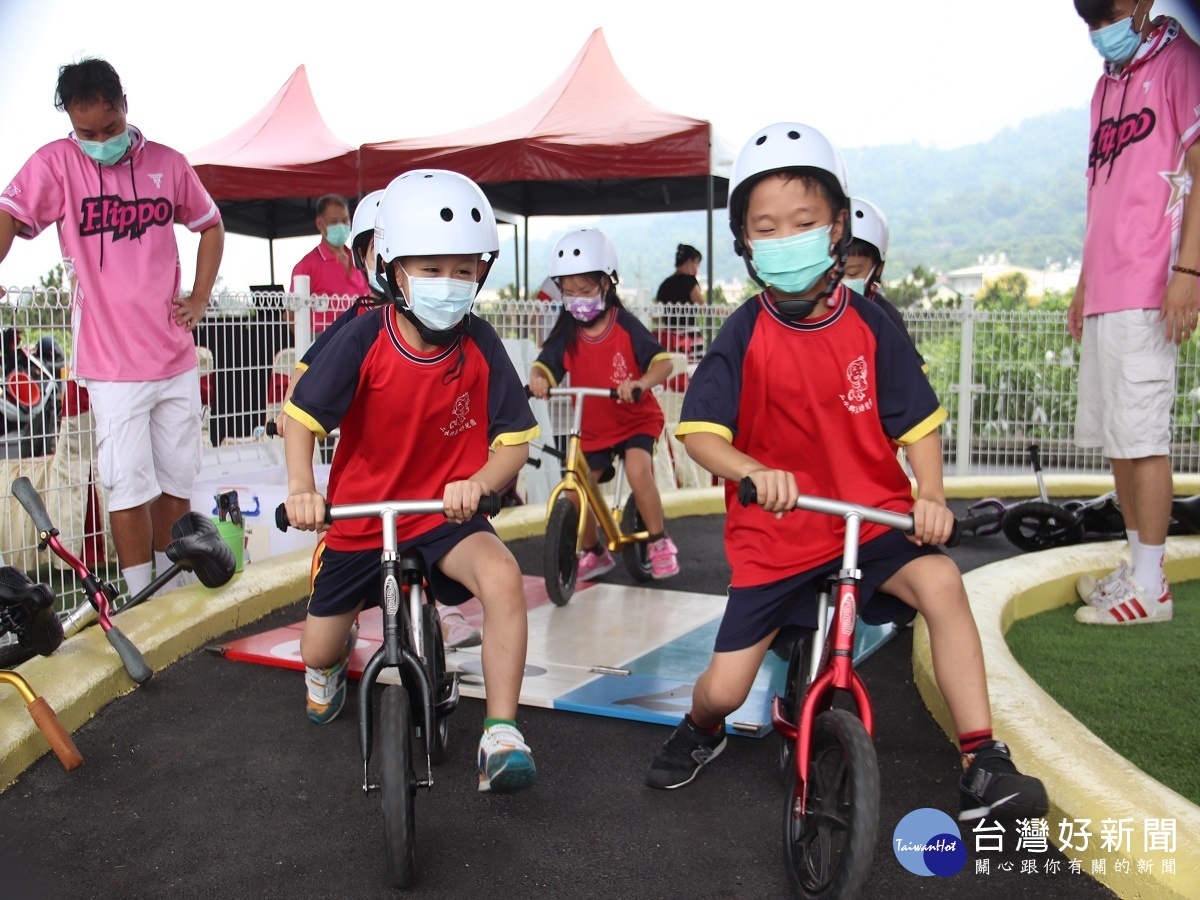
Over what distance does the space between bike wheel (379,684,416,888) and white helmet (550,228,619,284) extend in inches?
135

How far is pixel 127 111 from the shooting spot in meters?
4.93

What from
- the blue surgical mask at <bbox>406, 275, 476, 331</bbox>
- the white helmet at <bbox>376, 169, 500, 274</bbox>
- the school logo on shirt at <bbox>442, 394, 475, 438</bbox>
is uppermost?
the white helmet at <bbox>376, 169, 500, 274</bbox>

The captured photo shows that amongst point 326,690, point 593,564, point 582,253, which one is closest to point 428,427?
point 326,690

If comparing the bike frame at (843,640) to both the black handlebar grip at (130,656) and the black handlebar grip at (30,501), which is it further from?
the black handlebar grip at (30,501)

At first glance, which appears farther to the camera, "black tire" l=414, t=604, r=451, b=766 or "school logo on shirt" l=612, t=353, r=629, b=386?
"school logo on shirt" l=612, t=353, r=629, b=386

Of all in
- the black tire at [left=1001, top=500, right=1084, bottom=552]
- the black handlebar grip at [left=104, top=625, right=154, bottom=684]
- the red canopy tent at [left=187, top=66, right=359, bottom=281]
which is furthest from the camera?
the red canopy tent at [left=187, top=66, right=359, bottom=281]

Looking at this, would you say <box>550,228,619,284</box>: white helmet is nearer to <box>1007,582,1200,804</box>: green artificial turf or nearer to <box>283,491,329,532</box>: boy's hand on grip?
<box>1007,582,1200,804</box>: green artificial turf

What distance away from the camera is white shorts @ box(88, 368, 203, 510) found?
4949 millimetres

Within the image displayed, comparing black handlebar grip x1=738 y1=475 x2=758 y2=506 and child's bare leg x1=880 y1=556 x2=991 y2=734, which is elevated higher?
black handlebar grip x1=738 y1=475 x2=758 y2=506

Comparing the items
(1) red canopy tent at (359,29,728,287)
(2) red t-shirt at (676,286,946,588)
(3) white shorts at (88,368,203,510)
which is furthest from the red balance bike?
(1) red canopy tent at (359,29,728,287)

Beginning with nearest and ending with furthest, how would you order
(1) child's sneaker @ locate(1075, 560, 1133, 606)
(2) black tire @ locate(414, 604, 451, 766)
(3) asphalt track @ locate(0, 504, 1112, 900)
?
(3) asphalt track @ locate(0, 504, 1112, 900) → (2) black tire @ locate(414, 604, 451, 766) → (1) child's sneaker @ locate(1075, 560, 1133, 606)

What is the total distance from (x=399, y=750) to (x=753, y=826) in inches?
42.4

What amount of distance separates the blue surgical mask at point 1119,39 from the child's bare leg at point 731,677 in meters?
3.08

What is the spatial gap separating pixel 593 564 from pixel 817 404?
3.33m
